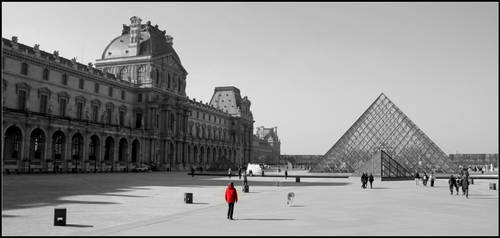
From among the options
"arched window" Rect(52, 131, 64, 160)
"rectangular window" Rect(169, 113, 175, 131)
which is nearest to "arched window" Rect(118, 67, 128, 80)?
"rectangular window" Rect(169, 113, 175, 131)

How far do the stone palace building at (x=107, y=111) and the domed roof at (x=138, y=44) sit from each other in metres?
0.14

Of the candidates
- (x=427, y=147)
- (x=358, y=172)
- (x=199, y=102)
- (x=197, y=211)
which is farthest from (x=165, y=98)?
(x=197, y=211)

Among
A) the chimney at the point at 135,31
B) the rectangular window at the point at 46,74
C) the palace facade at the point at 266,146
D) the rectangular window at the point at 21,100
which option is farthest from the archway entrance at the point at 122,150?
the palace facade at the point at 266,146

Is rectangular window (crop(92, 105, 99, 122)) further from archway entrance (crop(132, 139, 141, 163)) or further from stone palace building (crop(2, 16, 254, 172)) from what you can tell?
archway entrance (crop(132, 139, 141, 163))

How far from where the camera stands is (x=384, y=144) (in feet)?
188

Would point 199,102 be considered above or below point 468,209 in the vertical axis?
above

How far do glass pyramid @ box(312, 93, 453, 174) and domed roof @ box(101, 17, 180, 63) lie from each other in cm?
2729

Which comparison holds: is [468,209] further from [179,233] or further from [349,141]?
[349,141]

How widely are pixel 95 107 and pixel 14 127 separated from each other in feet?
50.2

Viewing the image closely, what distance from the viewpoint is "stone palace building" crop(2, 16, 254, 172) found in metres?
42.4

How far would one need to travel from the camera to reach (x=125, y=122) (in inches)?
2425

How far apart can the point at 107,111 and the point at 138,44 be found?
12.9 metres

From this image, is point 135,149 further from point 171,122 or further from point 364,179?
point 364,179

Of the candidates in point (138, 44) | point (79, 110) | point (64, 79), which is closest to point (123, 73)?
point (138, 44)
